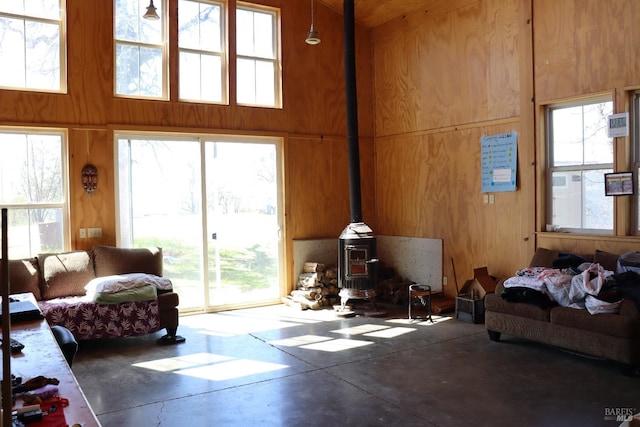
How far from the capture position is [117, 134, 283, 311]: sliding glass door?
6445 mm

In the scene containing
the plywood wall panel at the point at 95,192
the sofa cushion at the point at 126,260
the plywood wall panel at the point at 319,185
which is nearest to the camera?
the sofa cushion at the point at 126,260

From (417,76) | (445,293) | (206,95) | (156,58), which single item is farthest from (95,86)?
(445,293)

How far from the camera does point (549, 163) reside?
5.77 meters

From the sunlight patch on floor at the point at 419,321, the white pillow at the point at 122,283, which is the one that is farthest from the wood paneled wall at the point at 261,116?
the sunlight patch on floor at the point at 419,321

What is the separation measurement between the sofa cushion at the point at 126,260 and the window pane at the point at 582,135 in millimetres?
4663

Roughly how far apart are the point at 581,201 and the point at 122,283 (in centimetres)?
484

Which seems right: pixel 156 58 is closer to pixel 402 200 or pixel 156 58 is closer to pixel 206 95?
pixel 206 95

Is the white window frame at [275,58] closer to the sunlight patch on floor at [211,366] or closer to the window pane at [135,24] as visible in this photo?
the window pane at [135,24]

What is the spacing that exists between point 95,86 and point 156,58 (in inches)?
33.2

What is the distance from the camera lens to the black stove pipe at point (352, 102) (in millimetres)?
6664

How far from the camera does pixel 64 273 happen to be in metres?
5.52

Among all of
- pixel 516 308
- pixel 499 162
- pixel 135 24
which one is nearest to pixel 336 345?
pixel 516 308

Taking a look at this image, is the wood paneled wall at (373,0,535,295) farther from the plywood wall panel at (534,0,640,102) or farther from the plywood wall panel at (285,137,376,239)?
the plywood wall panel at (285,137,376,239)

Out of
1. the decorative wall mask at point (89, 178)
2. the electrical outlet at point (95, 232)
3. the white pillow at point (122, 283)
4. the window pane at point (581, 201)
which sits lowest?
the white pillow at point (122, 283)
